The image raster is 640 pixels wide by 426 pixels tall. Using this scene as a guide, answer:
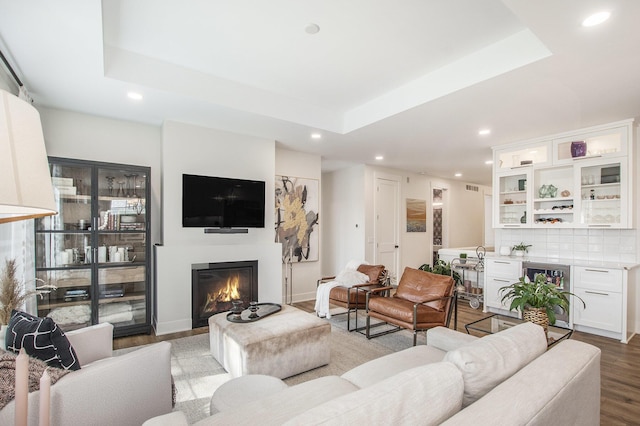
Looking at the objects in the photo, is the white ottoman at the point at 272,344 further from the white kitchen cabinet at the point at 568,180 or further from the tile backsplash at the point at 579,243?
the tile backsplash at the point at 579,243

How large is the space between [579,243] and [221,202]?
4.97 m

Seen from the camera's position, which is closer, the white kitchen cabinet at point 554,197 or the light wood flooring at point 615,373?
the light wood flooring at point 615,373

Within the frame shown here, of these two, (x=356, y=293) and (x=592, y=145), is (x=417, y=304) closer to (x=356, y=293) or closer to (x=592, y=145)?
(x=356, y=293)

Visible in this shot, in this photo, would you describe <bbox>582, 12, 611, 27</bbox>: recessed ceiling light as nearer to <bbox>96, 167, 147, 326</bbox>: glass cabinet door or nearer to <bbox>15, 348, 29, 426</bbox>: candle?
<bbox>15, 348, 29, 426</bbox>: candle

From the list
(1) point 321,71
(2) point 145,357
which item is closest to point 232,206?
(1) point 321,71

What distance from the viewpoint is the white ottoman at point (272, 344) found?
250 centimetres

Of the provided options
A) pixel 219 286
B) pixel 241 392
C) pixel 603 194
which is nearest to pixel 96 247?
pixel 219 286

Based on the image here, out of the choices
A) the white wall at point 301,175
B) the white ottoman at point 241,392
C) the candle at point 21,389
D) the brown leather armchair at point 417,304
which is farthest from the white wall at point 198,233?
the candle at point 21,389

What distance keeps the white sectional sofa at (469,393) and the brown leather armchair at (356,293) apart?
2246 millimetres

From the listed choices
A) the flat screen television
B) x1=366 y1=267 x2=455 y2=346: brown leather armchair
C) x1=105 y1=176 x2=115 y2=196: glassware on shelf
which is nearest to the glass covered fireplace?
the flat screen television

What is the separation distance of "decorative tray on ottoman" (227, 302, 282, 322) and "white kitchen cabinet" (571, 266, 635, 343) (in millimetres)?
3715

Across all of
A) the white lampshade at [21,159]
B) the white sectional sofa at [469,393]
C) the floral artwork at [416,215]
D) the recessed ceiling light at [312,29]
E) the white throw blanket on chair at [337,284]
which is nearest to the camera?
the white lampshade at [21,159]

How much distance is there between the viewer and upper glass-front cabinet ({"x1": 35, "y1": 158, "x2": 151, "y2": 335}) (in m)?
3.43

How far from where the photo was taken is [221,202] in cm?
431
